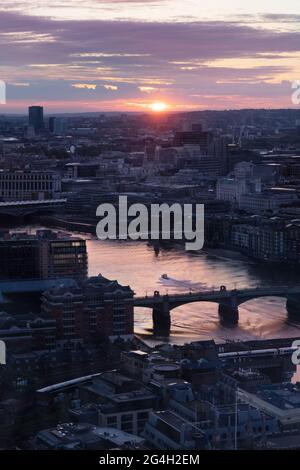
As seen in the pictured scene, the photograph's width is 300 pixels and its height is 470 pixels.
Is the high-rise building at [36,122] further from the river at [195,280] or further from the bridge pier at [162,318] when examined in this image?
the bridge pier at [162,318]

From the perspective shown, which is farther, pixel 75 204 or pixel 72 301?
pixel 75 204

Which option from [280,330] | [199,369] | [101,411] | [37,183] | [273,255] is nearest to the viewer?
[101,411]

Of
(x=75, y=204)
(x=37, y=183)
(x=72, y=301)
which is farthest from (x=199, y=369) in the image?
(x=37, y=183)

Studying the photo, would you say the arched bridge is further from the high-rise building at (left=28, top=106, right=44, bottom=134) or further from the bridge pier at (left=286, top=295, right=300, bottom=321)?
the high-rise building at (left=28, top=106, right=44, bottom=134)

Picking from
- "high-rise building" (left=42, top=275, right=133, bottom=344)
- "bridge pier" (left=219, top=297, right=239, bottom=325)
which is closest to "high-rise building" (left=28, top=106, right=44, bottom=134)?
"bridge pier" (left=219, top=297, right=239, bottom=325)

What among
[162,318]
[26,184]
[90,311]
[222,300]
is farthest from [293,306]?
[26,184]
